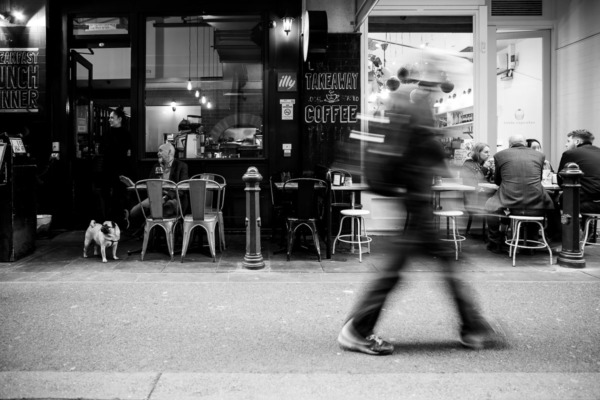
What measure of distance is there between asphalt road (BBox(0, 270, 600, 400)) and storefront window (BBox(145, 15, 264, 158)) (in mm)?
4143

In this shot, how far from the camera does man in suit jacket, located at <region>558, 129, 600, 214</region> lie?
7.38 meters

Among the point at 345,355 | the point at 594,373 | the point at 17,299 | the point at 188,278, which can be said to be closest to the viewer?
the point at 594,373

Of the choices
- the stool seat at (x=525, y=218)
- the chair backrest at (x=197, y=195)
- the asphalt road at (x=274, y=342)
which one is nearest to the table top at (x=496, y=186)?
the stool seat at (x=525, y=218)

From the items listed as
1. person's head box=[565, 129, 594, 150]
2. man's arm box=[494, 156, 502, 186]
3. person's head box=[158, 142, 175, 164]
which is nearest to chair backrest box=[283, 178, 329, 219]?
person's head box=[158, 142, 175, 164]

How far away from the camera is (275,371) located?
3.36 m

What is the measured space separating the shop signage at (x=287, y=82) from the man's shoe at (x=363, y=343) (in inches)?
248

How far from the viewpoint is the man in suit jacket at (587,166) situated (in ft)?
24.2

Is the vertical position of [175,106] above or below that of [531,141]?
above

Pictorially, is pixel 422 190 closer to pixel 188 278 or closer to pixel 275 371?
pixel 275 371

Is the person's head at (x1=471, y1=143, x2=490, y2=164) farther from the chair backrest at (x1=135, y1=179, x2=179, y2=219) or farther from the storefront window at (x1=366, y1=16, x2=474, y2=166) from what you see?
the chair backrest at (x1=135, y1=179, x2=179, y2=219)

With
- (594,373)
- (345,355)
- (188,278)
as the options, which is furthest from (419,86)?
(188,278)

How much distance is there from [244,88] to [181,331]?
6279 mm

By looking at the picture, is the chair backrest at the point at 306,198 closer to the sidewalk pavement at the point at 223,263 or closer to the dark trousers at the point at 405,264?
the sidewalk pavement at the point at 223,263

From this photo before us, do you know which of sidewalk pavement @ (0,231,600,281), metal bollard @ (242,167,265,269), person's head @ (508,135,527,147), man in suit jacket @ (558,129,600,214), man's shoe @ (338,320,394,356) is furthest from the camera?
man in suit jacket @ (558,129,600,214)
